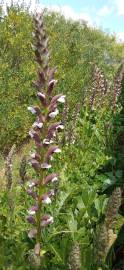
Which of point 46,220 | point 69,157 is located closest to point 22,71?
point 69,157

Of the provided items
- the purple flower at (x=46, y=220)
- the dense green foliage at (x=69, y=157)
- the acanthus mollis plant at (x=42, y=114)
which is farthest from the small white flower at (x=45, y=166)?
the dense green foliage at (x=69, y=157)

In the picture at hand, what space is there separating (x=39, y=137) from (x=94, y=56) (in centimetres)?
1396

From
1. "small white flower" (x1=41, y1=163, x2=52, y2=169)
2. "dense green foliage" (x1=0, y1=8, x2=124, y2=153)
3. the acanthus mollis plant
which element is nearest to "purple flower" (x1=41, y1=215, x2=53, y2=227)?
the acanthus mollis plant

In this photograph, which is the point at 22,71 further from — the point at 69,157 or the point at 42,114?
the point at 42,114

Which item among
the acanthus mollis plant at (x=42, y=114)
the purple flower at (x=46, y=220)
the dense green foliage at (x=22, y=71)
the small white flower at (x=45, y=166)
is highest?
the dense green foliage at (x=22, y=71)

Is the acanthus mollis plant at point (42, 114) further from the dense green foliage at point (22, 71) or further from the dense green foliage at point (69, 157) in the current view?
the dense green foliage at point (22, 71)

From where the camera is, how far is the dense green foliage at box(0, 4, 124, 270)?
434 cm

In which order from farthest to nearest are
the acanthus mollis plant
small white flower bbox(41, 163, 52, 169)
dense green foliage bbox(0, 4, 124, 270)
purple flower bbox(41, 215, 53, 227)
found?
dense green foliage bbox(0, 4, 124, 270)
purple flower bbox(41, 215, 53, 227)
small white flower bbox(41, 163, 52, 169)
the acanthus mollis plant

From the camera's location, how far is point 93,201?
548cm

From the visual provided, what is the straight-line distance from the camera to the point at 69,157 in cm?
804

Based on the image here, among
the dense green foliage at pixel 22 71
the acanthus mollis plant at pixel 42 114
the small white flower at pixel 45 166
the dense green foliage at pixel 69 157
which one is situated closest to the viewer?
the acanthus mollis plant at pixel 42 114

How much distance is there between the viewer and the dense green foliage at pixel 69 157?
434 cm

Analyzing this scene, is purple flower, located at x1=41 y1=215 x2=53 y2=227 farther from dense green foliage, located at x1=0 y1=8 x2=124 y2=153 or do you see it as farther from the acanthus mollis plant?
dense green foliage, located at x1=0 y1=8 x2=124 y2=153

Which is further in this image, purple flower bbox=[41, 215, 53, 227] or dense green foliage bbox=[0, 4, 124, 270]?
dense green foliage bbox=[0, 4, 124, 270]
